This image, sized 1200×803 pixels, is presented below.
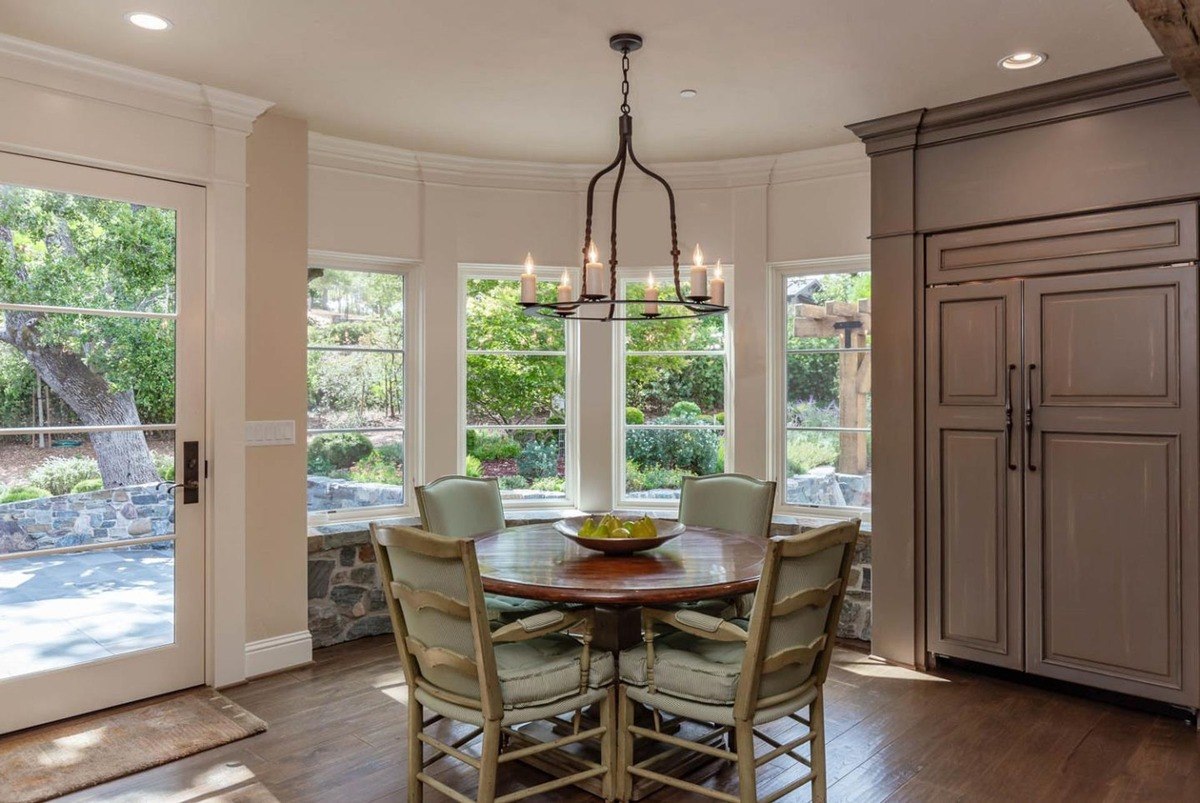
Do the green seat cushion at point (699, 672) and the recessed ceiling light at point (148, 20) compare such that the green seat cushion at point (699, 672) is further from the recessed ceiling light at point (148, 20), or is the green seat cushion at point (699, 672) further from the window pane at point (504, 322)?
the recessed ceiling light at point (148, 20)

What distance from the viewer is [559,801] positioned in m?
2.60

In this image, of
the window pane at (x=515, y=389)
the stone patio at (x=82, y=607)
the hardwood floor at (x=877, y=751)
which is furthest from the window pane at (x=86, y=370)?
the window pane at (x=515, y=389)

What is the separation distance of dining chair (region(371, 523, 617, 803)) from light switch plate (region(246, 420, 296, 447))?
161 centimetres

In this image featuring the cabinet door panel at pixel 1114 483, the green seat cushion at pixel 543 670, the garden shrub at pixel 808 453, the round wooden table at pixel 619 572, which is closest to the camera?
the green seat cushion at pixel 543 670

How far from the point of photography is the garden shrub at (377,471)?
4.55 metres

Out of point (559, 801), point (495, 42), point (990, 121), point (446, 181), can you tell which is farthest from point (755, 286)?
point (559, 801)

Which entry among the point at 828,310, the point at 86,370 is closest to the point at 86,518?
the point at 86,370

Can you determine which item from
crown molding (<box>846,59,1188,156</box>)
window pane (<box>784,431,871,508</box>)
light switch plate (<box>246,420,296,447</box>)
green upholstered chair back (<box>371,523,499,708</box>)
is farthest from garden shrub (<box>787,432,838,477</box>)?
green upholstered chair back (<box>371,523,499,708</box>)

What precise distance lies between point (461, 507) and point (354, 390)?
4.10ft

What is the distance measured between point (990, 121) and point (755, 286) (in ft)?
4.78

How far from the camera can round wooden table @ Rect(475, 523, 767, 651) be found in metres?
2.51

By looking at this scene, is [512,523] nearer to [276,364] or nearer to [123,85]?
[276,364]

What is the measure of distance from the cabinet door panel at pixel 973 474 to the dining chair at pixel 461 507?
1935mm

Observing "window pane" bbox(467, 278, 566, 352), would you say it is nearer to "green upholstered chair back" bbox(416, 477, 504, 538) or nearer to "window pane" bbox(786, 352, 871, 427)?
"green upholstered chair back" bbox(416, 477, 504, 538)
